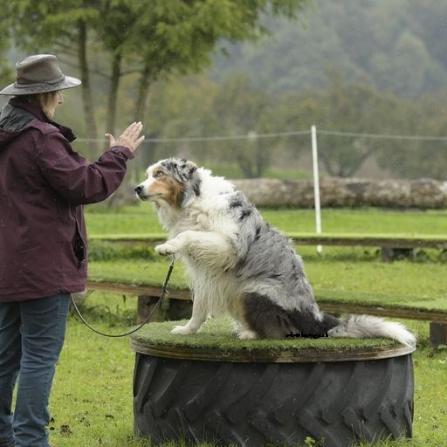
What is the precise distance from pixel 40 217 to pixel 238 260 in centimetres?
132

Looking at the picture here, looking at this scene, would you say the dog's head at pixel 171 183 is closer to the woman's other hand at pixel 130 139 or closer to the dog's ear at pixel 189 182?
the dog's ear at pixel 189 182

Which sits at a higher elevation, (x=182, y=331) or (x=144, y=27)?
(x=144, y=27)

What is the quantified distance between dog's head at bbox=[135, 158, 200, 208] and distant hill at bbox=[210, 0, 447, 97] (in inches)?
3089

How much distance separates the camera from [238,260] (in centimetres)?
544

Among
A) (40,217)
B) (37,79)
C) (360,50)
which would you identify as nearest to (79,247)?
(40,217)

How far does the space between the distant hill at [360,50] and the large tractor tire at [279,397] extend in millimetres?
79071

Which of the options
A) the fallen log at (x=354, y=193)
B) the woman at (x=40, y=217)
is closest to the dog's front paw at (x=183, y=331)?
the woman at (x=40, y=217)

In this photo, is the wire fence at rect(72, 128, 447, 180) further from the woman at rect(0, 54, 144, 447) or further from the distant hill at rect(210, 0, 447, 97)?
the woman at rect(0, 54, 144, 447)

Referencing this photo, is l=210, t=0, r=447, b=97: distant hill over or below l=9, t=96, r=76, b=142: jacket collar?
over

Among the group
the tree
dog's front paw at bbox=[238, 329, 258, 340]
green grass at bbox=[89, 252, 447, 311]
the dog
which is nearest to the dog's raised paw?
the dog

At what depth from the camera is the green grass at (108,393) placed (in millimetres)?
5633

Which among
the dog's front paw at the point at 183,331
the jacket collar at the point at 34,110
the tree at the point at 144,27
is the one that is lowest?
the dog's front paw at the point at 183,331

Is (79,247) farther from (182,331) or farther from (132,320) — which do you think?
(132,320)

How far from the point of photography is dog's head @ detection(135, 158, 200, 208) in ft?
18.2
